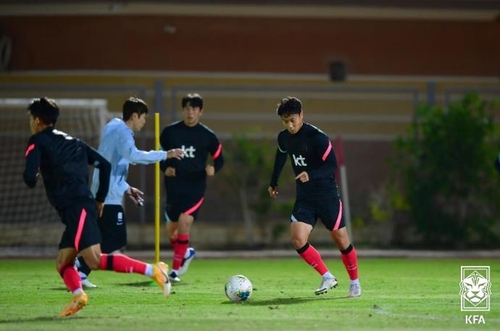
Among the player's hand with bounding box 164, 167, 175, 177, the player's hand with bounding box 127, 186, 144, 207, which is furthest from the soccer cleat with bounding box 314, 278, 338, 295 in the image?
the player's hand with bounding box 164, 167, 175, 177

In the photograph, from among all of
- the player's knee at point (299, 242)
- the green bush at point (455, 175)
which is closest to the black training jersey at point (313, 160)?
the player's knee at point (299, 242)

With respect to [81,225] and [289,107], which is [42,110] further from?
[289,107]

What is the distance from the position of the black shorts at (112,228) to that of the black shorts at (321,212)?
6.88 ft

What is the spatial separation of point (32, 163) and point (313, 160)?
3375 millimetres

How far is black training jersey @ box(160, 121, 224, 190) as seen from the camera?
49.1ft

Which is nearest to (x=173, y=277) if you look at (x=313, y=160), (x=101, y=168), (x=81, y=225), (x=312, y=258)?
(x=312, y=258)

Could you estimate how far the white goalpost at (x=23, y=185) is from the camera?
20.6 m

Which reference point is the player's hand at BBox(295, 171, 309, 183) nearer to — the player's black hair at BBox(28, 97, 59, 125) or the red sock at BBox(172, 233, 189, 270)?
the player's black hair at BBox(28, 97, 59, 125)

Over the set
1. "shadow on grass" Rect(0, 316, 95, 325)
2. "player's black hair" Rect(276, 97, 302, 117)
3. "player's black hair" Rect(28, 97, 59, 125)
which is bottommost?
"shadow on grass" Rect(0, 316, 95, 325)

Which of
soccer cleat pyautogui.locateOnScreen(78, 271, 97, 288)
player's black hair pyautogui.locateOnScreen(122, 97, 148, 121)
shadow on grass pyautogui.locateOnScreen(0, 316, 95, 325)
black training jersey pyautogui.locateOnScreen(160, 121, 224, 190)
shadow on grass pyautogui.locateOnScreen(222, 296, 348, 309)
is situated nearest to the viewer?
shadow on grass pyautogui.locateOnScreen(0, 316, 95, 325)

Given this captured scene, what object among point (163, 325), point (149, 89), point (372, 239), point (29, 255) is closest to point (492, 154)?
point (372, 239)

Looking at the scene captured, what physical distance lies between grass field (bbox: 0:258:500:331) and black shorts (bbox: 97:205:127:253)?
50 centimetres

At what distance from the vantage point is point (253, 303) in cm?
1147

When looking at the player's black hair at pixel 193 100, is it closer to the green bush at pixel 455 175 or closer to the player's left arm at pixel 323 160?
the player's left arm at pixel 323 160
